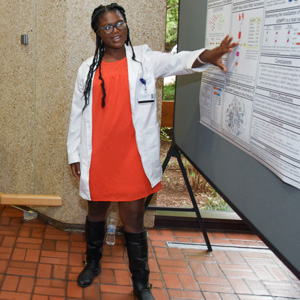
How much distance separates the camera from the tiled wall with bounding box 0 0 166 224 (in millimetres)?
3391

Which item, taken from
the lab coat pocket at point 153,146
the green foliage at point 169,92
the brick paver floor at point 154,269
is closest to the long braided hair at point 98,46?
the lab coat pocket at point 153,146

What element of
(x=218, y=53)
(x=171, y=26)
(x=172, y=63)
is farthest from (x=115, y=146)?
(x=171, y=26)

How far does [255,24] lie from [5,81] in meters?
2.75

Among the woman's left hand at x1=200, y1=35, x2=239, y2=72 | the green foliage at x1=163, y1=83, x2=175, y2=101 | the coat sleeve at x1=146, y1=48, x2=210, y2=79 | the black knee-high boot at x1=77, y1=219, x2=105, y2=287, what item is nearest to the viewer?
the woman's left hand at x1=200, y1=35, x2=239, y2=72

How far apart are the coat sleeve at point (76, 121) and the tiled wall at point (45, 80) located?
32.4 inches

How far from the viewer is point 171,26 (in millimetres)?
4367

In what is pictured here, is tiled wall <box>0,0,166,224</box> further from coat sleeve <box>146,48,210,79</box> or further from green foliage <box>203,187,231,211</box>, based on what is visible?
green foliage <box>203,187,231,211</box>

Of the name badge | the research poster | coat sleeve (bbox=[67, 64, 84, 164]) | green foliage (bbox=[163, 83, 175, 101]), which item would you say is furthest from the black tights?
green foliage (bbox=[163, 83, 175, 101])

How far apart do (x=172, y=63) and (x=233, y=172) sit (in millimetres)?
779

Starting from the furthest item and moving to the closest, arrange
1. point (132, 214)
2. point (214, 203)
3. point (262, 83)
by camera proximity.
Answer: point (214, 203)
point (132, 214)
point (262, 83)

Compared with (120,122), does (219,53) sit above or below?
above

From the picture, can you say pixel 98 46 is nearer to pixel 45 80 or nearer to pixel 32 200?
Result: pixel 45 80

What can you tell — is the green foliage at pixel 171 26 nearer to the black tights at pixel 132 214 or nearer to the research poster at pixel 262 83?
the black tights at pixel 132 214

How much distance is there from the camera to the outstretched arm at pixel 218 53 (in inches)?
76.9
